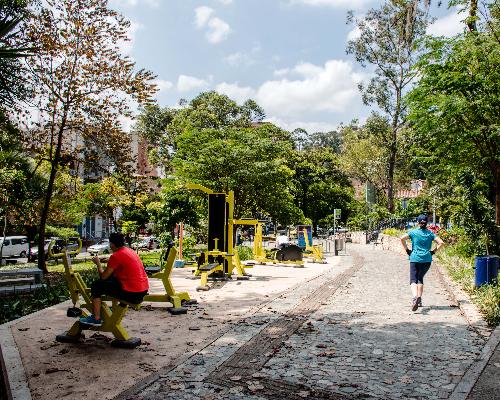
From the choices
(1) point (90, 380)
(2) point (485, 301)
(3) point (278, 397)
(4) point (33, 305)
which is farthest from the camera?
(4) point (33, 305)

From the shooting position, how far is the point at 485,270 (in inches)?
361

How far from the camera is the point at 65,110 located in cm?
1492

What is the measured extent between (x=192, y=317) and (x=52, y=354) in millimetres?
2544

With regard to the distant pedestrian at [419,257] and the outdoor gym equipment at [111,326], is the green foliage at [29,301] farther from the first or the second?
the distant pedestrian at [419,257]

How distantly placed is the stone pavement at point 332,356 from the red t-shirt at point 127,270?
1123 mm

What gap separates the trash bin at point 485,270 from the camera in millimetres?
9164

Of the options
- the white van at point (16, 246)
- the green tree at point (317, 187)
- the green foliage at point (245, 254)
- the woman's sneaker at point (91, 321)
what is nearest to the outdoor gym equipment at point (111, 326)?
the woman's sneaker at point (91, 321)

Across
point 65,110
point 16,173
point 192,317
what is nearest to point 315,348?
point 192,317

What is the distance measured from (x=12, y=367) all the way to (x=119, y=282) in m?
1.42

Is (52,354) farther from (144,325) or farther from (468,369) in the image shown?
(468,369)

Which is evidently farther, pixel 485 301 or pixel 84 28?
pixel 84 28

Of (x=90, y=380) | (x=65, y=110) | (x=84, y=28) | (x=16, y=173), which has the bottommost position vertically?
(x=90, y=380)

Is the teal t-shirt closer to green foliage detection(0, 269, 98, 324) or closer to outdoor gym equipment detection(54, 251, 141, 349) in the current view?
outdoor gym equipment detection(54, 251, 141, 349)

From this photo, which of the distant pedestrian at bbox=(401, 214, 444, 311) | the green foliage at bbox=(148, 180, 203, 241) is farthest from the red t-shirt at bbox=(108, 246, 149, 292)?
the green foliage at bbox=(148, 180, 203, 241)
